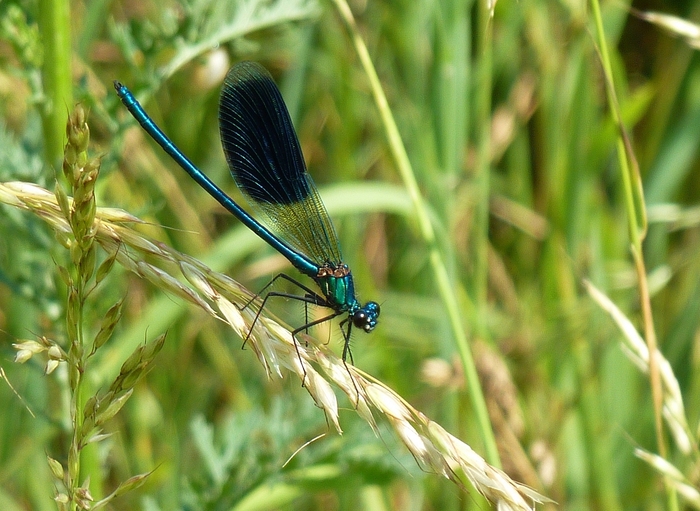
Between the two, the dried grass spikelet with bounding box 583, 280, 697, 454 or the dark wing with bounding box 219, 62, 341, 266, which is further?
the dark wing with bounding box 219, 62, 341, 266

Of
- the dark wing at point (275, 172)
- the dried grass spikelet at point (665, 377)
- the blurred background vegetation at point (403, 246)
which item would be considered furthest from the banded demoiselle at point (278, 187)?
the dried grass spikelet at point (665, 377)

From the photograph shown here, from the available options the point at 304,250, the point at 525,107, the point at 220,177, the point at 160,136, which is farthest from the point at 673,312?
the point at 160,136

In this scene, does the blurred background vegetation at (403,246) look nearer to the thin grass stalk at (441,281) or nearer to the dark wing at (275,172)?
the dark wing at (275,172)

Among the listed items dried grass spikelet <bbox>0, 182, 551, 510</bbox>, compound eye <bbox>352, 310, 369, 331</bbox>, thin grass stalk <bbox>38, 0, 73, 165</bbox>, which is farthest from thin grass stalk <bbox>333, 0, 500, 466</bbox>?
thin grass stalk <bbox>38, 0, 73, 165</bbox>

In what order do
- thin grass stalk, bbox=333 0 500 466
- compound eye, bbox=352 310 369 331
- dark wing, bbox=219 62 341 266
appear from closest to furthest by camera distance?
thin grass stalk, bbox=333 0 500 466 → compound eye, bbox=352 310 369 331 → dark wing, bbox=219 62 341 266

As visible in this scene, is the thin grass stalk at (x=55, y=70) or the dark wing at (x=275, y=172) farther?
the dark wing at (x=275, y=172)

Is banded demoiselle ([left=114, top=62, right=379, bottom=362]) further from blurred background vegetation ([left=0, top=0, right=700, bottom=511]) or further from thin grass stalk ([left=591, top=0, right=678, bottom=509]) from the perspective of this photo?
thin grass stalk ([left=591, top=0, right=678, bottom=509])

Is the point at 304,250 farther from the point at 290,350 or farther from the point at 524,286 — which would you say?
the point at 524,286
